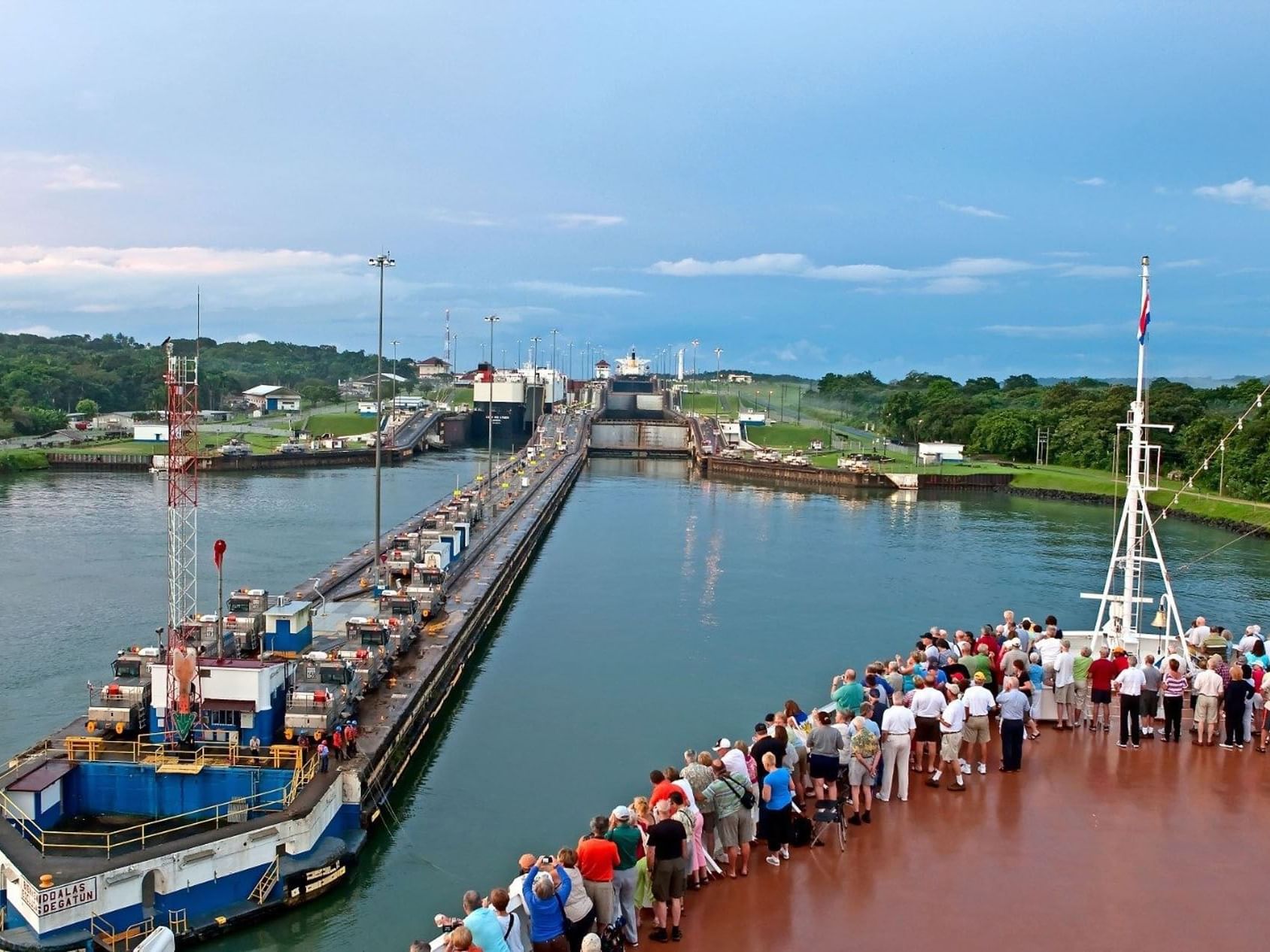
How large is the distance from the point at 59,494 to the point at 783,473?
1943 inches

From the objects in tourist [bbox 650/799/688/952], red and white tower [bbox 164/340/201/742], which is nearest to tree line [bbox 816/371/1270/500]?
red and white tower [bbox 164/340/201/742]

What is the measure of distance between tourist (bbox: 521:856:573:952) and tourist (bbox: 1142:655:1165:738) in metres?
8.46

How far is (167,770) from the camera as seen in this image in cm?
1547

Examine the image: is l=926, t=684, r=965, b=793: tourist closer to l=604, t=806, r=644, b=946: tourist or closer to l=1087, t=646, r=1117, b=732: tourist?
l=1087, t=646, r=1117, b=732: tourist

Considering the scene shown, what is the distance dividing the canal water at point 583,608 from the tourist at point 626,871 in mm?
6355

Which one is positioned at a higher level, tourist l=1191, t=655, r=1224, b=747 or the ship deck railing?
tourist l=1191, t=655, r=1224, b=747

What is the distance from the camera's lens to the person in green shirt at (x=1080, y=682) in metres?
13.9

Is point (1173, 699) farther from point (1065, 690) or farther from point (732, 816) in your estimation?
point (732, 816)

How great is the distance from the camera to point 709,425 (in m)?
111

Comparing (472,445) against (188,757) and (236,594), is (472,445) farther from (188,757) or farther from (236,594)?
(188,757)

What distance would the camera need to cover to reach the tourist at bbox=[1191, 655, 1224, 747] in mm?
13156

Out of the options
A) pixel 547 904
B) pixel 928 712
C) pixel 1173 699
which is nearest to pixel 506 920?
pixel 547 904

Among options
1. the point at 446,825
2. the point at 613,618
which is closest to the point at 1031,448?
the point at 613,618

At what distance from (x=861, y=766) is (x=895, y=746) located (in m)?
0.63
